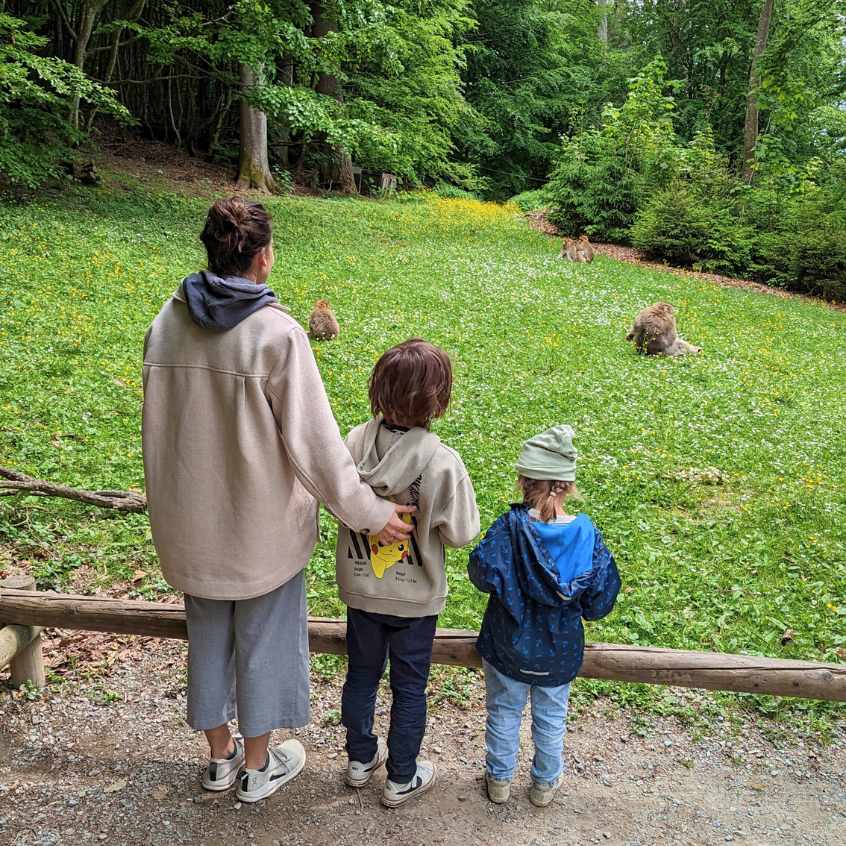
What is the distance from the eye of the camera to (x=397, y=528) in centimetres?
297

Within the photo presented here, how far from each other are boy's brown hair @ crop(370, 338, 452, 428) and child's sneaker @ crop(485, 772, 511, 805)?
170 cm

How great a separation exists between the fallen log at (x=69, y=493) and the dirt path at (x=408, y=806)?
186cm

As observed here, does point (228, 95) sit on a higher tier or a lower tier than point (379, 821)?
higher

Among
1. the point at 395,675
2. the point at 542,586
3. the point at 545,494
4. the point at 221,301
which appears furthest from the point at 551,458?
the point at 221,301

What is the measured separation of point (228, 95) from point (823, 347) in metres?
20.5

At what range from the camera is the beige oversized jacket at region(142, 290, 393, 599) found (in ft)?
8.91

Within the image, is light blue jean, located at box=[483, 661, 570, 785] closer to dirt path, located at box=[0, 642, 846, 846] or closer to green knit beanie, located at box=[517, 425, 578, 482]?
dirt path, located at box=[0, 642, 846, 846]

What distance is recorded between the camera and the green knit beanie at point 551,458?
3098mm

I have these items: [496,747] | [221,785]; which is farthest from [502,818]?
[221,785]

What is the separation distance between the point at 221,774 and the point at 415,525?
144 cm

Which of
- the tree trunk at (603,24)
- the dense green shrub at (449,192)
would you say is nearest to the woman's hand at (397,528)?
the dense green shrub at (449,192)

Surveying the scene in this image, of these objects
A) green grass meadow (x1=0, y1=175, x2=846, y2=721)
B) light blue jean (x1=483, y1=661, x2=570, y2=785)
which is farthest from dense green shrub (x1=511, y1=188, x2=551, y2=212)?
light blue jean (x1=483, y1=661, x2=570, y2=785)

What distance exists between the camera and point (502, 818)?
3.41 metres

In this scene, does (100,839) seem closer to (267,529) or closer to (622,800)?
(267,529)
